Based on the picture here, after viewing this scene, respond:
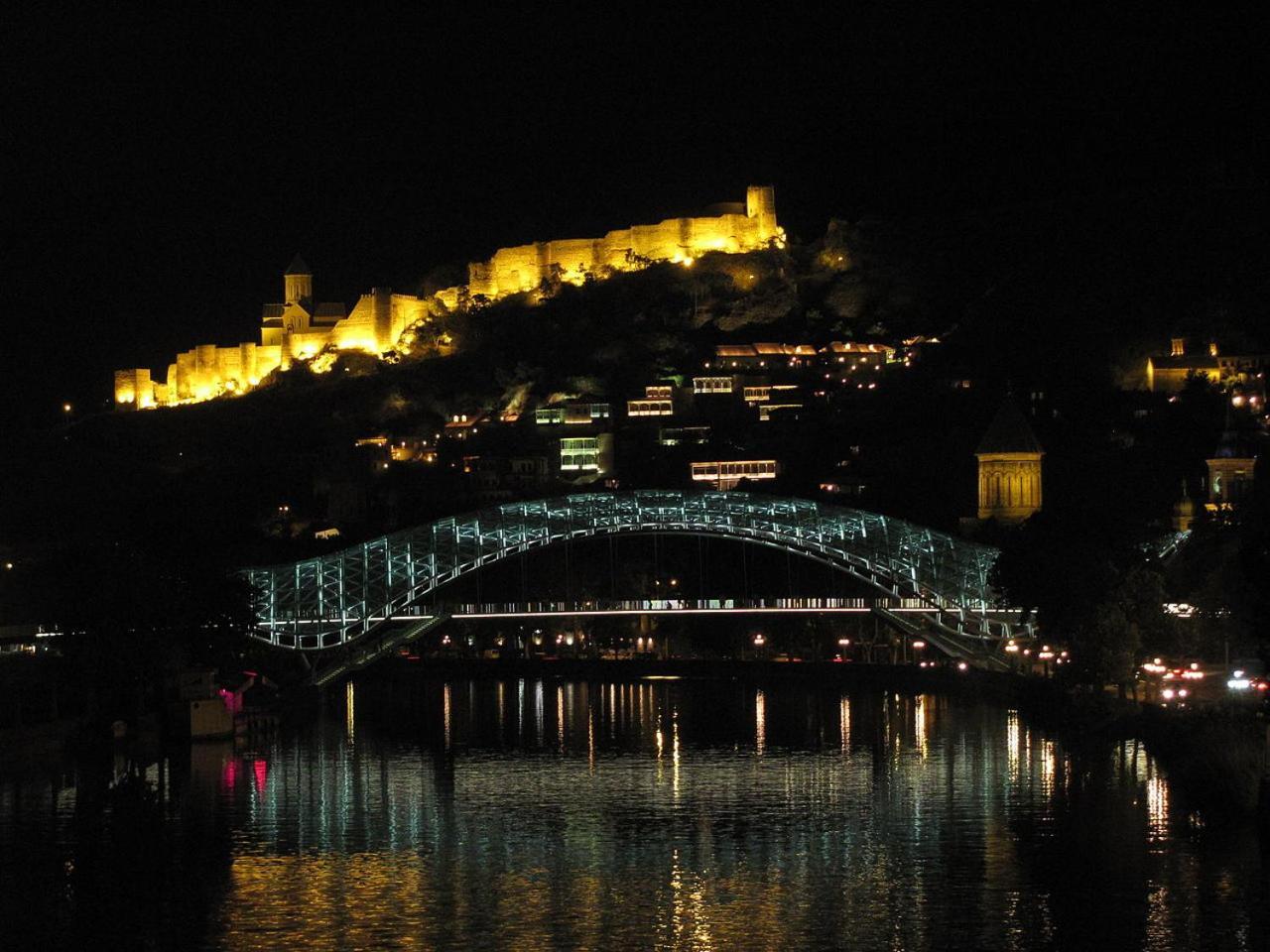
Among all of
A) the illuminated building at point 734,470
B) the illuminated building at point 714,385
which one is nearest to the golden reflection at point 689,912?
the illuminated building at point 734,470

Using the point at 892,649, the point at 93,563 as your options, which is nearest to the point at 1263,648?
the point at 93,563

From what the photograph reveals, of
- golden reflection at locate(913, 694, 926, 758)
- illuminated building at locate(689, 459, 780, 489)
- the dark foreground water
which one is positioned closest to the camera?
the dark foreground water

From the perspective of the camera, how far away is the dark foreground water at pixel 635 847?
35.2 meters

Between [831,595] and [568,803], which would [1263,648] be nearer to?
[568,803]

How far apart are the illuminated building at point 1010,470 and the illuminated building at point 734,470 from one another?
20.2m

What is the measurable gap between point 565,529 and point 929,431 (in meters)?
53.3

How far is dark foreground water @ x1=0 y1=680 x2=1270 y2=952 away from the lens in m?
35.2

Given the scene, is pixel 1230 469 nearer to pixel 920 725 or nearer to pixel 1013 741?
pixel 920 725

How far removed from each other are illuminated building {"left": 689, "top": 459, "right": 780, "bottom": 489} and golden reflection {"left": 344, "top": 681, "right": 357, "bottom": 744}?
4202 cm

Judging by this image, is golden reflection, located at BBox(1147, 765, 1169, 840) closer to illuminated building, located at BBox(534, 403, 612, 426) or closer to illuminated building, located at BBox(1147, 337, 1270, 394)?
illuminated building, located at BBox(1147, 337, 1270, 394)

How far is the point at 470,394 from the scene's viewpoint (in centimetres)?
15125

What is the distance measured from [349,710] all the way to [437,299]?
89670 millimetres

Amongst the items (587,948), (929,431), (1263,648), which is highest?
(929,431)

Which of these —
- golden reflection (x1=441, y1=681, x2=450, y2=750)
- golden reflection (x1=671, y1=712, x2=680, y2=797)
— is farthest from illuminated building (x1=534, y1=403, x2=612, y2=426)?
golden reflection (x1=671, y1=712, x2=680, y2=797)
